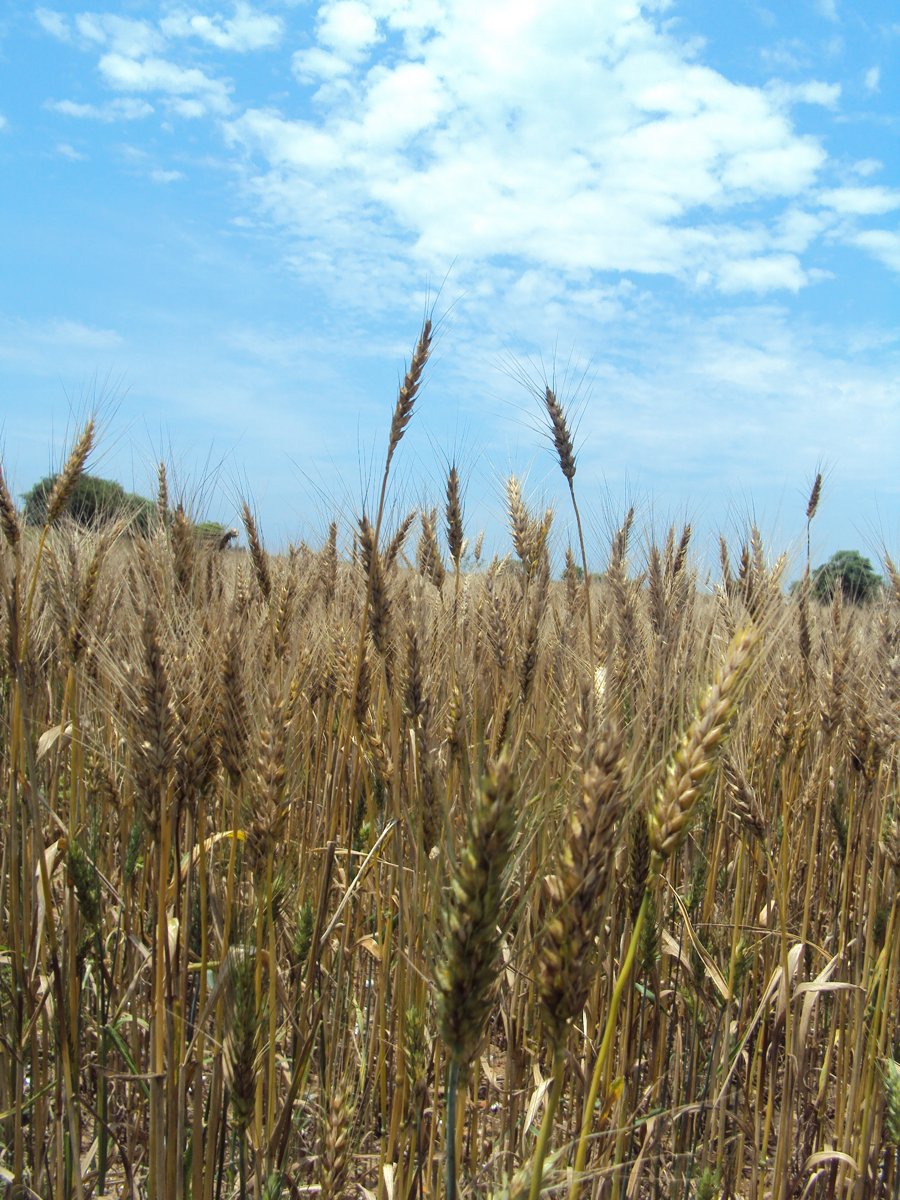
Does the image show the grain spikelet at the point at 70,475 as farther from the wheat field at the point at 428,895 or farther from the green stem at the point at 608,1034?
the green stem at the point at 608,1034

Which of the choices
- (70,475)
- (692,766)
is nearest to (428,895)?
(692,766)

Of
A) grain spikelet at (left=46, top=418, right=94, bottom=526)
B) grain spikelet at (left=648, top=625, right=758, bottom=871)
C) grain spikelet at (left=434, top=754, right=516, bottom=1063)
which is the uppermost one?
grain spikelet at (left=46, top=418, right=94, bottom=526)

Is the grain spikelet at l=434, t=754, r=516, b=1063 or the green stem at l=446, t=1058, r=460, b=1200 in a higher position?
the grain spikelet at l=434, t=754, r=516, b=1063

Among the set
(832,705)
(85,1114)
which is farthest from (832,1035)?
(85,1114)

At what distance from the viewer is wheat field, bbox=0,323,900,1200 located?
1330mm

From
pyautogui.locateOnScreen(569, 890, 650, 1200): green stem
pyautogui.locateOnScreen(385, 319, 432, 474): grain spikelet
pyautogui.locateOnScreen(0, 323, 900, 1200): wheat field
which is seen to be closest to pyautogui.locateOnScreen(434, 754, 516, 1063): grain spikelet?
pyautogui.locateOnScreen(0, 323, 900, 1200): wheat field

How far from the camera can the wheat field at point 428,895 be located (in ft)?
4.36

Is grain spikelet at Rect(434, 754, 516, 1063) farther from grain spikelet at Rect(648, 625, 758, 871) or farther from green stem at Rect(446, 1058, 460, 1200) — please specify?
grain spikelet at Rect(648, 625, 758, 871)

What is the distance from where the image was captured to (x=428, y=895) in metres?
2.20

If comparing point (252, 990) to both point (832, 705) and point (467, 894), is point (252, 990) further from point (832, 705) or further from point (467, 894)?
point (832, 705)

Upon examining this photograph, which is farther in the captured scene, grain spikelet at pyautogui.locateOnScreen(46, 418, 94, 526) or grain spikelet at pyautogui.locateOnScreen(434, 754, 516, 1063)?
grain spikelet at pyautogui.locateOnScreen(46, 418, 94, 526)

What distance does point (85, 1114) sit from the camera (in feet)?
7.48

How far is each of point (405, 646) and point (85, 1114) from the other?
1.53 metres

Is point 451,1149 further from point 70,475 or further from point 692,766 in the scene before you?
point 70,475
